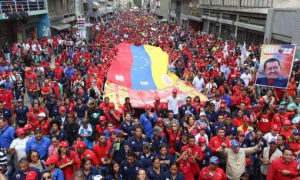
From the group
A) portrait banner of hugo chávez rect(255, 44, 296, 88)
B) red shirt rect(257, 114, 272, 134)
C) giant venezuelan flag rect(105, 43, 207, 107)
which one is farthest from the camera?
giant venezuelan flag rect(105, 43, 207, 107)

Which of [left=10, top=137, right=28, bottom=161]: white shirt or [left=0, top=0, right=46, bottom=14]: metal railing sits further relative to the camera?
[left=0, top=0, right=46, bottom=14]: metal railing

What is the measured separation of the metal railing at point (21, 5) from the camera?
19.8 metres

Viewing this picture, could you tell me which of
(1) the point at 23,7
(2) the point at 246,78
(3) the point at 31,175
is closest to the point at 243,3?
(2) the point at 246,78

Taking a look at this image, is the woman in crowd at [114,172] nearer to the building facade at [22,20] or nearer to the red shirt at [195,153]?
the red shirt at [195,153]

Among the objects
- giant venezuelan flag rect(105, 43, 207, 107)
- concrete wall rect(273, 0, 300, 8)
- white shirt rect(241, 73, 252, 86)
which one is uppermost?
concrete wall rect(273, 0, 300, 8)

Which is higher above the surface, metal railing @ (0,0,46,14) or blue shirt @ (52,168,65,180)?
metal railing @ (0,0,46,14)

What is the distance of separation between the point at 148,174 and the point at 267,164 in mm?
2324

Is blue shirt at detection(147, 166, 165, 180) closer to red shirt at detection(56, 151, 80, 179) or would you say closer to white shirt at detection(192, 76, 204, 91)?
red shirt at detection(56, 151, 80, 179)

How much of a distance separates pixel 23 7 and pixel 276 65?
1980 cm

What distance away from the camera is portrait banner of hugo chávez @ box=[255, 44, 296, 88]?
28.3 ft

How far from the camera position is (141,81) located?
13.1m

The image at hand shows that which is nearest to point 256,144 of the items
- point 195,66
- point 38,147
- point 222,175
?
point 222,175

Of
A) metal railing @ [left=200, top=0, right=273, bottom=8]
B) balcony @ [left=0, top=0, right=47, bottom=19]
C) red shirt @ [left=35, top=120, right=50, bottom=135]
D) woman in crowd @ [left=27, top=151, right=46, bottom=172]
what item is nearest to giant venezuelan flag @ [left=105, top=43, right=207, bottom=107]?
red shirt @ [left=35, top=120, right=50, bottom=135]

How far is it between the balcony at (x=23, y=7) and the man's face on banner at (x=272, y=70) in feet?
52.7
